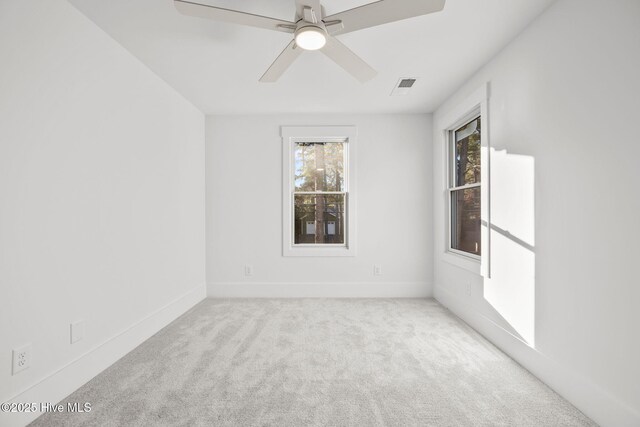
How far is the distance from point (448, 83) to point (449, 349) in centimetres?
248

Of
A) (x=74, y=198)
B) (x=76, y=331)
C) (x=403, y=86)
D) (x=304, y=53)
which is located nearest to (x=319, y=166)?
(x=403, y=86)

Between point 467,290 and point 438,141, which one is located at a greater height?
point 438,141

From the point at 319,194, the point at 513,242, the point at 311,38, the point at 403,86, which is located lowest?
the point at 513,242

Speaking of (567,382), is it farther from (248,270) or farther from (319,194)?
(248,270)

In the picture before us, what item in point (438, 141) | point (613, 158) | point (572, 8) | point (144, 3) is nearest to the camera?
point (613, 158)

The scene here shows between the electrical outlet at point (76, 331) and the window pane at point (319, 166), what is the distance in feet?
8.75

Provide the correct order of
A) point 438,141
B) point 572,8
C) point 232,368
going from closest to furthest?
point 572,8, point 232,368, point 438,141

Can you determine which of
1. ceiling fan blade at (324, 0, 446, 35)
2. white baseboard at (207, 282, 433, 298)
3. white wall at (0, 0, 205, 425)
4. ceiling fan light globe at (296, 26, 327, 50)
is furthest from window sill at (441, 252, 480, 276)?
white wall at (0, 0, 205, 425)

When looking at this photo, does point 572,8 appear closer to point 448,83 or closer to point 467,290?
point 448,83

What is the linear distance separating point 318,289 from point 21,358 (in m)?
2.83

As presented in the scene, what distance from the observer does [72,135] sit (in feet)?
6.15

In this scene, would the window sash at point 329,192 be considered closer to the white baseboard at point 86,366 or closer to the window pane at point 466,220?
the window pane at point 466,220

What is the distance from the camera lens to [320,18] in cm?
164

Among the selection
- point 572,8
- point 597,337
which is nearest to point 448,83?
point 572,8
